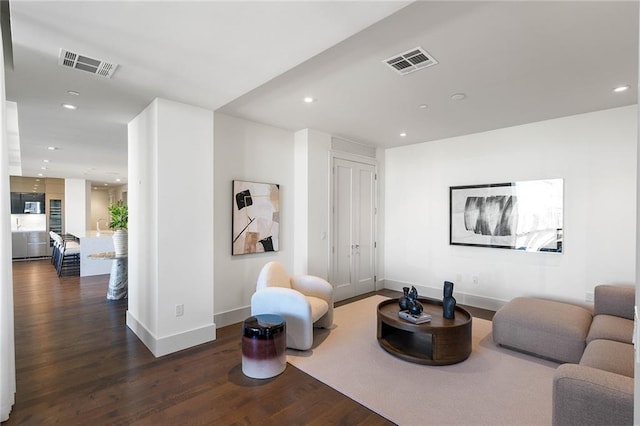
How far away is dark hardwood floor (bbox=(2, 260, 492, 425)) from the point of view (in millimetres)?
2238

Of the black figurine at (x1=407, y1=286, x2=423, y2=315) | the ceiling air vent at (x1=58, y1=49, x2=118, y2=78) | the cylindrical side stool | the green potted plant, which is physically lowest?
the cylindrical side stool

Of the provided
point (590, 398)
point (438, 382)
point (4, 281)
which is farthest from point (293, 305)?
point (590, 398)

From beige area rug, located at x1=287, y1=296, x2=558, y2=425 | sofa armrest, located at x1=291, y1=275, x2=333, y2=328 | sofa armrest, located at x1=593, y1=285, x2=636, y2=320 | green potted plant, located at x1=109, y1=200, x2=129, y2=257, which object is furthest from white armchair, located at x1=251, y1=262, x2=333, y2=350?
green potted plant, located at x1=109, y1=200, x2=129, y2=257

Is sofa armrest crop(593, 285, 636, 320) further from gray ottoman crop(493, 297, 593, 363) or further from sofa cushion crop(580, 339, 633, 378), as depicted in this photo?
sofa cushion crop(580, 339, 633, 378)

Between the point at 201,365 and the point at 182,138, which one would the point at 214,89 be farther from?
the point at 201,365

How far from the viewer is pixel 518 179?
4.48 m

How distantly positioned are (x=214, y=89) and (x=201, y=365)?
2668mm

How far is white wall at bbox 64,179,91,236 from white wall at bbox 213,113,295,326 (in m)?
9.36

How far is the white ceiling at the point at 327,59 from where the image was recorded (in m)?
1.88

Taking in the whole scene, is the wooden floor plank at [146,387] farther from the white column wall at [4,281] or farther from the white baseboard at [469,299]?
the white baseboard at [469,299]

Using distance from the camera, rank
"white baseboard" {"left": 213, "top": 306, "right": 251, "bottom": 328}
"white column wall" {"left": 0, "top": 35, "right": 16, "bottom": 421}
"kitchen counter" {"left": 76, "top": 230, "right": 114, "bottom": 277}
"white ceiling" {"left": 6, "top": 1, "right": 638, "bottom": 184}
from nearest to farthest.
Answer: "white ceiling" {"left": 6, "top": 1, "right": 638, "bottom": 184} < "white column wall" {"left": 0, "top": 35, "right": 16, "bottom": 421} < "white baseboard" {"left": 213, "top": 306, "right": 251, "bottom": 328} < "kitchen counter" {"left": 76, "top": 230, "right": 114, "bottom": 277}

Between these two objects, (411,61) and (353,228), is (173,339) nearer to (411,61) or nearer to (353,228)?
(353,228)

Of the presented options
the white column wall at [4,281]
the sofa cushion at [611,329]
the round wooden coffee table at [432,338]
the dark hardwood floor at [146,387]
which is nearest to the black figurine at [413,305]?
the round wooden coffee table at [432,338]

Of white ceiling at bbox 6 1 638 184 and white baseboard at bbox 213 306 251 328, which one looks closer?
white ceiling at bbox 6 1 638 184
